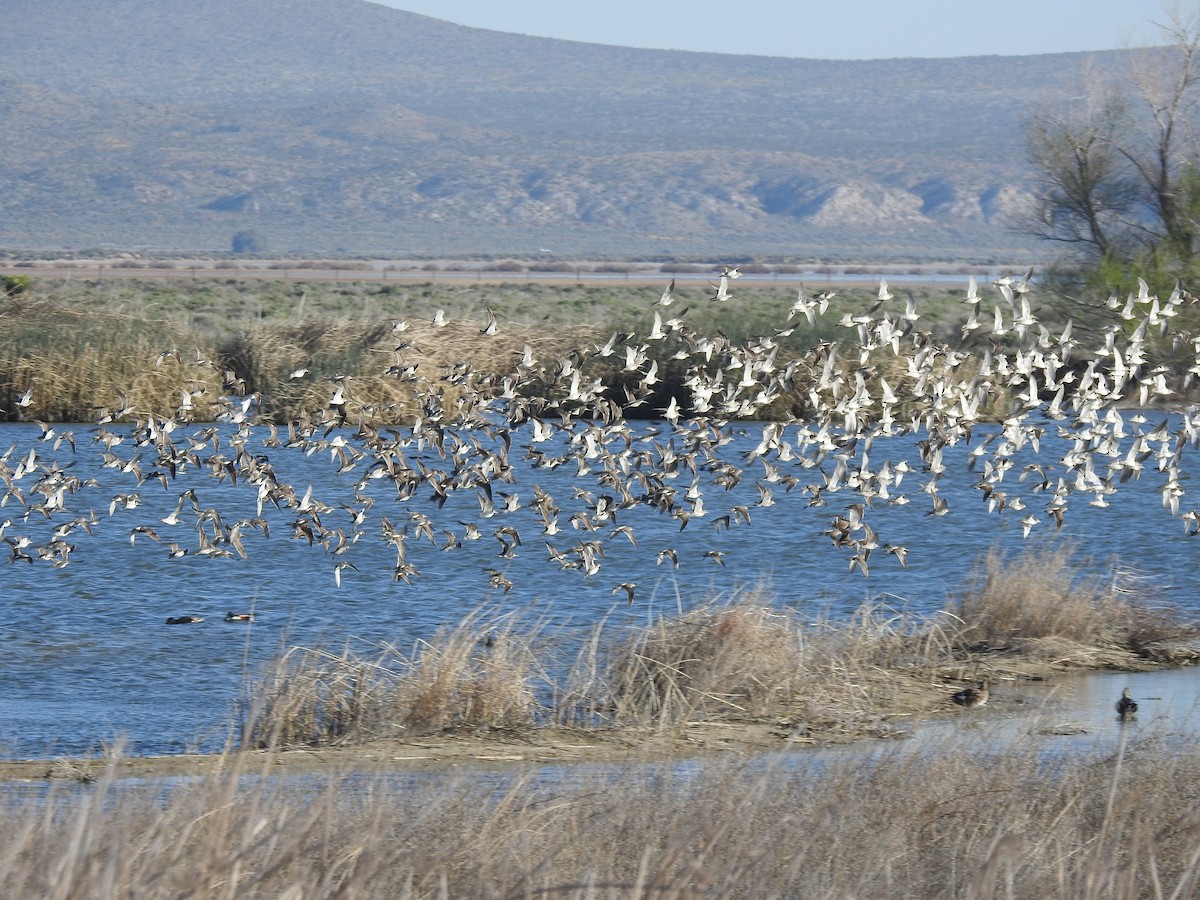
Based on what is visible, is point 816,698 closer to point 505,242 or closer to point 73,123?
point 505,242

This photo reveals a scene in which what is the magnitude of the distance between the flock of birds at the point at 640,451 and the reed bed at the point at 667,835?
6.99 meters

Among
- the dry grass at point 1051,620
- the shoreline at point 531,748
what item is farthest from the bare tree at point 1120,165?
the shoreline at point 531,748

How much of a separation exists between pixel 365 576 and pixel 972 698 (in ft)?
29.0

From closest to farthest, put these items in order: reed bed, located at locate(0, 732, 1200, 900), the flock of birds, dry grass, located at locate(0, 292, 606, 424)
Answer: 1. reed bed, located at locate(0, 732, 1200, 900)
2. the flock of birds
3. dry grass, located at locate(0, 292, 606, 424)

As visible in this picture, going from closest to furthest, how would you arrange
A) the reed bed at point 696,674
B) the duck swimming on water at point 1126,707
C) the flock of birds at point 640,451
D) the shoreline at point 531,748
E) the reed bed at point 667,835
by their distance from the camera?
the reed bed at point 667,835
the shoreline at point 531,748
the reed bed at point 696,674
the duck swimming on water at point 1126,707
the flock of birds at point 640,451

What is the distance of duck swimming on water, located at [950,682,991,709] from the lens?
1351cm

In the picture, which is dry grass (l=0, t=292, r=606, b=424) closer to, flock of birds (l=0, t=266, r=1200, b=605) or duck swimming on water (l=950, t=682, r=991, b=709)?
flock of birds (l=0, t=266, r=1200, b=605)

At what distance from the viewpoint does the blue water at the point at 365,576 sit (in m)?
14.7

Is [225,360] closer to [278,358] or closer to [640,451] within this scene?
[278,358]

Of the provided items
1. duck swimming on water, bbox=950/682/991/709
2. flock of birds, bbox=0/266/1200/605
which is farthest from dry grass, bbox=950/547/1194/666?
flock of birds, bbox=0/266/1200/605

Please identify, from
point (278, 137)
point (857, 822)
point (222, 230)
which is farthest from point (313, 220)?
point (857, 822)

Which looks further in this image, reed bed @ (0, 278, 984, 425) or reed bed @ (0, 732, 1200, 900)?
reed bed @ (0, 278, 984, 425)

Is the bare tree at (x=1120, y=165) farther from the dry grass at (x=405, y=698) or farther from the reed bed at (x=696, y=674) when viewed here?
the dry grass at (x=405, y=698)

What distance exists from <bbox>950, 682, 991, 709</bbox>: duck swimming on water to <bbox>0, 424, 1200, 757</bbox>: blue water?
1.10m
